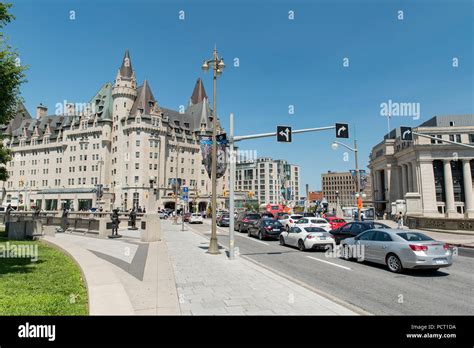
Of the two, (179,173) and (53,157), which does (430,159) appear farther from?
(53,157)

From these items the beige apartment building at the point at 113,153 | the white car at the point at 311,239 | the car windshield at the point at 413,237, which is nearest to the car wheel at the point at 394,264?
the car windshield at the point at 413,237

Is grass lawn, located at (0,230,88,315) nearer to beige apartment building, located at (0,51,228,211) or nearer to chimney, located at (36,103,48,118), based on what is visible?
beige apartment building, located at (0,51,228,211)

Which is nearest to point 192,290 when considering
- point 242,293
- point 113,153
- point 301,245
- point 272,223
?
point 242,293

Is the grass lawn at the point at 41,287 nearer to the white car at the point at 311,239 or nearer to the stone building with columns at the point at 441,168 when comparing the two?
the white car at the point at 311,239

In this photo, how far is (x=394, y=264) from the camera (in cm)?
1095

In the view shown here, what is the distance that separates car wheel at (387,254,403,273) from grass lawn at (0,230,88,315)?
1012cm

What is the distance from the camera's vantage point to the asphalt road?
691 cm

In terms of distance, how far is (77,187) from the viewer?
8762 cm

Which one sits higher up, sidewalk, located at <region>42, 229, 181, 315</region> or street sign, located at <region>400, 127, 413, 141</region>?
street sign, located at <region>400, 127, 413, 141</region>

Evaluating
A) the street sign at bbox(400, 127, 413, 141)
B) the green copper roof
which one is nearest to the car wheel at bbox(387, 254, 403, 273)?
the street sign at bbox(400, 127, 413, 141)

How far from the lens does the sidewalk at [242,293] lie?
631 centimetres

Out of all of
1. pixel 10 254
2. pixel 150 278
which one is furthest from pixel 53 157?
pixel 150 278

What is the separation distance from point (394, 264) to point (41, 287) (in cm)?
1135
